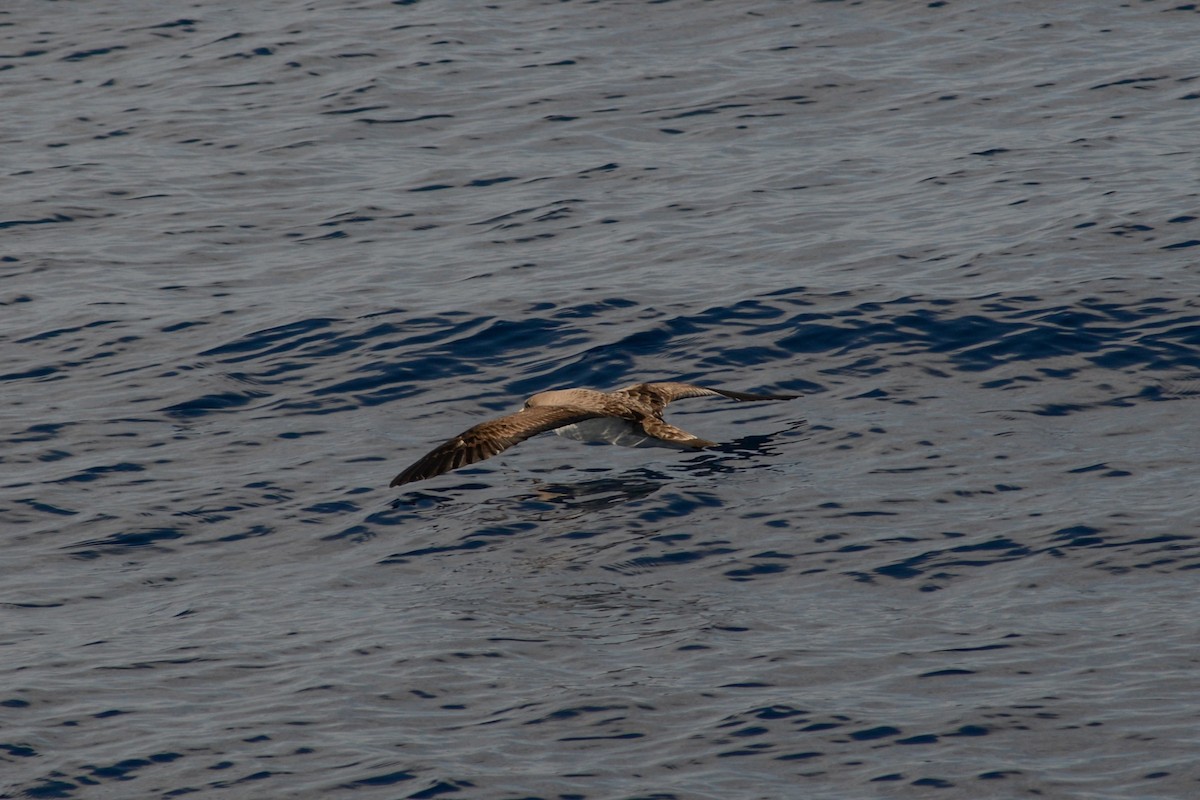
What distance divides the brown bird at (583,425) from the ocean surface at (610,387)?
0.43 metres

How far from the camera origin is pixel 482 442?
17.2 m

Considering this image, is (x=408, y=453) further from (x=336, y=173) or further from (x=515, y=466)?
(x=336, y=173)

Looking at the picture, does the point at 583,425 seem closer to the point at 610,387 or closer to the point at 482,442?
the point at 482,442

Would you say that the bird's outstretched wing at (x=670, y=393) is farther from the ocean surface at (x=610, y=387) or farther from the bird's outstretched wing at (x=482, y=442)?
the bird's outstretched wing at (x=482, y=442)

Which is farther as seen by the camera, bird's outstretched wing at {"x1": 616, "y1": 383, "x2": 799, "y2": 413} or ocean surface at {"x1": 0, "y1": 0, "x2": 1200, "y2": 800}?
bird's outstretched wing at {"x1": 616, "y1": 383, "x2": 799, "y2": 413}

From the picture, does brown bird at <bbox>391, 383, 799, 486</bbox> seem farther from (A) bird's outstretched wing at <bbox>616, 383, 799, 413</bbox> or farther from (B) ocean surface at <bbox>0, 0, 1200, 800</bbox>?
(B) ocean surface at <bbox>0, 0, 1200, 800</bbox>

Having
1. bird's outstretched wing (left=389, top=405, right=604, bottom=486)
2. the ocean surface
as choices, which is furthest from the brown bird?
the ocean surface

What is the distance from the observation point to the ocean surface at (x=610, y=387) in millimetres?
12258

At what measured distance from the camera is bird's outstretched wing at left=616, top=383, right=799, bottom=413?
736 inches

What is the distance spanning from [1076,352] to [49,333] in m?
14.5

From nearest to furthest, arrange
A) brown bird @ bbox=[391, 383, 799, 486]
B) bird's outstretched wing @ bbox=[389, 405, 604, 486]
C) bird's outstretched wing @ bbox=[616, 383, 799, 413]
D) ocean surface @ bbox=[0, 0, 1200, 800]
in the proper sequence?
ocean surface @ bbox=[0, 0, 1200, 800] → bird's outstretched wing @ bbox=[389, 405, 604, 486] → brown bird @ bbox=[391, 383, 799, 486] → bird's outstretched wing @ bbox=[616, 383, 799, 413]

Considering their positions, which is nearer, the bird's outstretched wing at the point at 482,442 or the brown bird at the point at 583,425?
the bird's outstretched wing at the point at 482,442

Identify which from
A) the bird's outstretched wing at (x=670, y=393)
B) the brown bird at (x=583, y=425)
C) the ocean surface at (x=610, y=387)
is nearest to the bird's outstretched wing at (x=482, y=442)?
the brown bird at (x=583, y=425)

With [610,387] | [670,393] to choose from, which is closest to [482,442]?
[670,393]
